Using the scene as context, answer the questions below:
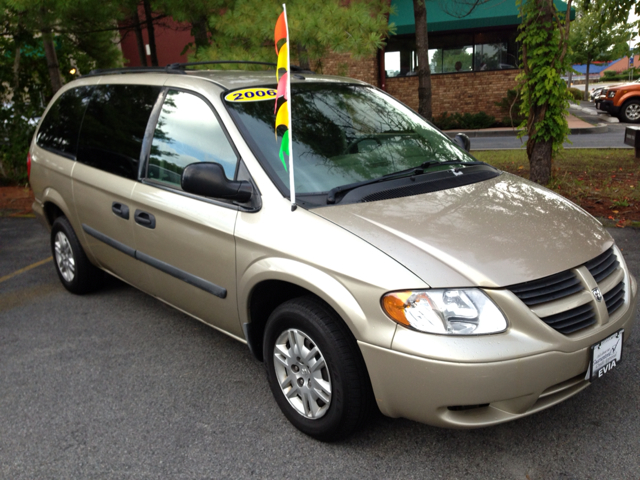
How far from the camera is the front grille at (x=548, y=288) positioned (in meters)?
2.46

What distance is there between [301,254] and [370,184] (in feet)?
2.06

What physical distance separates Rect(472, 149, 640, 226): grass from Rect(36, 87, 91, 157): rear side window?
18.2 ft

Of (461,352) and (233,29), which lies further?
(233,29)

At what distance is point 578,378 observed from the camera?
2.58 m

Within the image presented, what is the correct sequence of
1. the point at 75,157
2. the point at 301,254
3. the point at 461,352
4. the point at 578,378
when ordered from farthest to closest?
the point at 75,157, the point at 301,254, the point at 578,378, the point at 461,352

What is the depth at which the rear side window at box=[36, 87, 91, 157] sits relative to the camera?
4.67 meters

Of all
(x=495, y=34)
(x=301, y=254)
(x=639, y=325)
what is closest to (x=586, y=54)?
(x=495, y=34)

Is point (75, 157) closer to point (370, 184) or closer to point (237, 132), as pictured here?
point (237, 132)

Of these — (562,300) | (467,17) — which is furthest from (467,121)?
(562,300)

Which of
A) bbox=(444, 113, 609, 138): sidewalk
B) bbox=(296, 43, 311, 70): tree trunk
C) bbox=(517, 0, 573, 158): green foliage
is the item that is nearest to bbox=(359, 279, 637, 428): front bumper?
bbox=(296, 43, 311, 70): tree trunk

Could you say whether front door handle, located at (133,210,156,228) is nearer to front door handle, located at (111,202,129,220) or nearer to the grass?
front door handle, located at (111,202,129,220)

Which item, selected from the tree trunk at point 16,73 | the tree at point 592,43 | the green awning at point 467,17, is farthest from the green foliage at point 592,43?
the tree trunk at point 16,73

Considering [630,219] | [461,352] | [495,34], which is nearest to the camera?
[461,352]

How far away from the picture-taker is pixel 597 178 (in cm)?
897
